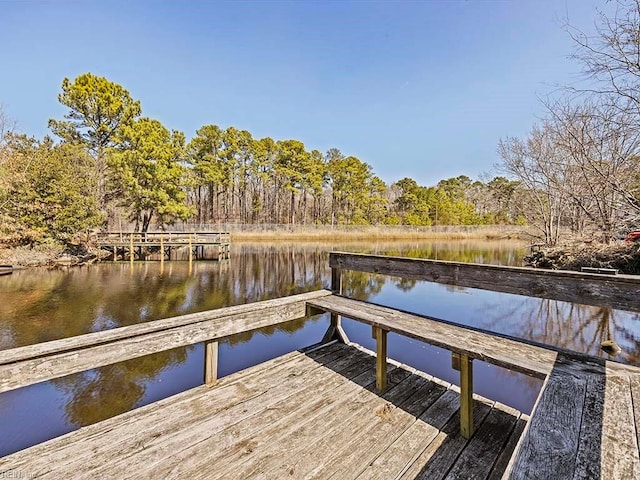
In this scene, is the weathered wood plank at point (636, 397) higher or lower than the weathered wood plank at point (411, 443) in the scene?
higher

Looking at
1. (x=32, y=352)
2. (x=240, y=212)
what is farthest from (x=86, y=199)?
(x=240, y=212)

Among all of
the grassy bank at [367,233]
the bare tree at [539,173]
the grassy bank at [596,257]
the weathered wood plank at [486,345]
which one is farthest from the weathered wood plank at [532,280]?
the grassy bank at [367,233]

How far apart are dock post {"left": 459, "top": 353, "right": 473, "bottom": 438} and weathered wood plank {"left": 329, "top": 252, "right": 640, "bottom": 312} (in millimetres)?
653

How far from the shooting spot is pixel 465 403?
2100mm

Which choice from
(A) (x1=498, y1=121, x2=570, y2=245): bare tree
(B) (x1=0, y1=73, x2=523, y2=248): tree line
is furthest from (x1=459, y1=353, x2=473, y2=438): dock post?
(B) (x1=0, y1=73, x2=523, y2=248): tree line

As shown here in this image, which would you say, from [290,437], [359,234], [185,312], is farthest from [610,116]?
[359,234]

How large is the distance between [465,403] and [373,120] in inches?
699

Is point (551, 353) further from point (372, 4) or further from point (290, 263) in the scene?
point (290, 263)

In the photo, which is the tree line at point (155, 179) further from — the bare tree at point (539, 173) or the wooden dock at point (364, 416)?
the wooden dock at point (364, 416)

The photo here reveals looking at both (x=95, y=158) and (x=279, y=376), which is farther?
(x=95, y=158)

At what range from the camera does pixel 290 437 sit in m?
2.00

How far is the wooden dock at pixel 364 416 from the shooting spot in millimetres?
1254

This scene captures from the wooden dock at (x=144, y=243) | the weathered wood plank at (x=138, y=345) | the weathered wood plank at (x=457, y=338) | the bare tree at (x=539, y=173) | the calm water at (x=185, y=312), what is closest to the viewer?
the weathered wood plank at (x=138, y=345)

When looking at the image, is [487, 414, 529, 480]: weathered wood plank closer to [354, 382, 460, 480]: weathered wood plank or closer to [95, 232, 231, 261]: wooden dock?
[354, 382, 460, 480]: weathered wood plank
